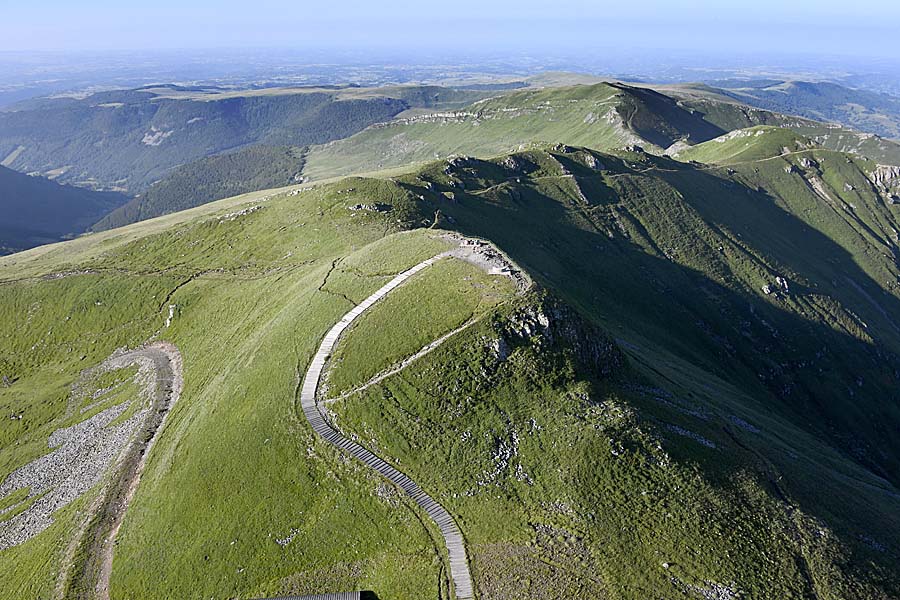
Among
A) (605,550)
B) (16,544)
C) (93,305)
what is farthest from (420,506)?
(93,305)

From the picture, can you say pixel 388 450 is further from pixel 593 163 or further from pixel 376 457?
pixel 593 163

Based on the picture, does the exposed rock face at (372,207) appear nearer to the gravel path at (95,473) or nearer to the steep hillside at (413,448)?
the steep hillside at (413,448)

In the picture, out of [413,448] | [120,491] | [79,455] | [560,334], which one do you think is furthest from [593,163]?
[120,491]

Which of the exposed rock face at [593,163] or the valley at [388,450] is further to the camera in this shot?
the exposed rock face at [593,163]

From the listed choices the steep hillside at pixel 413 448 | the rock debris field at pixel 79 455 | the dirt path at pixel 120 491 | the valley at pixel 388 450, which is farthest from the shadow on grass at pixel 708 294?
the rock debris field at pixel 79 455

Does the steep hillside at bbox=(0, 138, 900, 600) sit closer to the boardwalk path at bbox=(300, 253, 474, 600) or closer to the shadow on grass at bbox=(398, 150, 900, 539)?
the boardwalk path at bbox=(300, 253, 474, 600)

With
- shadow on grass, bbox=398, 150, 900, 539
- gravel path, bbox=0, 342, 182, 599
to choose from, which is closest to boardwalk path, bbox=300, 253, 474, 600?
gravel path, bbox=0, 342, 182, 599
